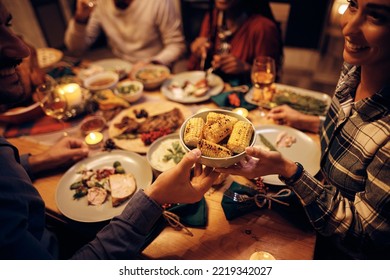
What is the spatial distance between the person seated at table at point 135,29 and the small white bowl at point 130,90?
1007 millimetres

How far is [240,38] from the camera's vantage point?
313 cm

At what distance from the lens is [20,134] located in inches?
88.9

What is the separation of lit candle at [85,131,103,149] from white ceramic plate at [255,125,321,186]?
1255mm

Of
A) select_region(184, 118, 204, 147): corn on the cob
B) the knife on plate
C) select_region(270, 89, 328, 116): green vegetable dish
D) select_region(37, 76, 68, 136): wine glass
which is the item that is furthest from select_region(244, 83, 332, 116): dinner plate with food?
Answer: select_region(37, 76, 68, 136): wine glass

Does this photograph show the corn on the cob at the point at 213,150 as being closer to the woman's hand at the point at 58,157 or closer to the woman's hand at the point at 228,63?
the woman's hand at the point at 58,157

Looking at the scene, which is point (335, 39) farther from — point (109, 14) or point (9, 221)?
point (9, 221)

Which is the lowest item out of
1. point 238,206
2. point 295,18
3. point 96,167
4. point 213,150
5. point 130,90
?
point 96,167

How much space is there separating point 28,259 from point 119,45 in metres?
3.74

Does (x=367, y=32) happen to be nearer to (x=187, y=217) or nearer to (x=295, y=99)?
(x=295, y=99)

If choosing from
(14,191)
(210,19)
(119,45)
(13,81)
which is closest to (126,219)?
(14,191)

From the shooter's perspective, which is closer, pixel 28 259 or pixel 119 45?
pixel 28 259

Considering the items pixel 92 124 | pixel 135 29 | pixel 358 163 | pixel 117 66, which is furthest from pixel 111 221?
pixel 135 29

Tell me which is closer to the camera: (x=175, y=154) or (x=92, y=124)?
(x=175, y=154)

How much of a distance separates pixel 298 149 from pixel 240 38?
1833 mm
